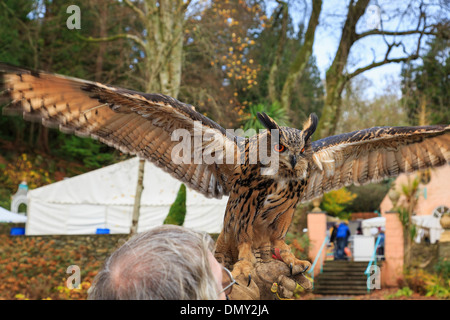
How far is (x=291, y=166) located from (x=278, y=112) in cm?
1068

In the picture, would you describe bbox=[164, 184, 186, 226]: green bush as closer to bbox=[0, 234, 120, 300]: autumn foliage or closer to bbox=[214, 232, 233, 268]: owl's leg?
bbox=[0, 234, 120, 300]: autumn foliage

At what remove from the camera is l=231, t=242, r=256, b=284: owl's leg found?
325 cm

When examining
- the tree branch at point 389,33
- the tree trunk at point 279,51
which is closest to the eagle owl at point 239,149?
the tree branch at point 389,33

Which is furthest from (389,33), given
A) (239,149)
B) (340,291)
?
(239,149)

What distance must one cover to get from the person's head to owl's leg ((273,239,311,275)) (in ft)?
6.41

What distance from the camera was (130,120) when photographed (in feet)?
12.1

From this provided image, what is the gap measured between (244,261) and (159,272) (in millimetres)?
2080

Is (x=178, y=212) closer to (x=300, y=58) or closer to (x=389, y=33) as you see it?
(x=300, y=58)

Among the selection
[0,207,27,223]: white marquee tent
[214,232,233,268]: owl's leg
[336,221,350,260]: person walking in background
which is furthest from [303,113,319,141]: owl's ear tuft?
[336,221,350,260]: person walking in background

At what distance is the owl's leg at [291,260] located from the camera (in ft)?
11.1

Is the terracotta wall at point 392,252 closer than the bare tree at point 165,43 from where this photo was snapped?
No

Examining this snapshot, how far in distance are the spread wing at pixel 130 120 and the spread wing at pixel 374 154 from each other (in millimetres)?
818

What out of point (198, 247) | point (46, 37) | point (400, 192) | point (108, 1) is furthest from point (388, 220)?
point (46, 37)

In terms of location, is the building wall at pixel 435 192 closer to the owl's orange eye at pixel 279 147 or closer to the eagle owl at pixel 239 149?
the eagle owl at pixel 239 149
